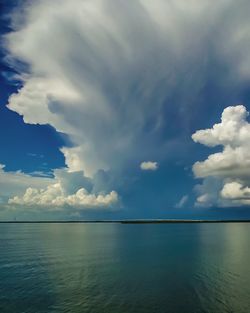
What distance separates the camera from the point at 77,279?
154 ft

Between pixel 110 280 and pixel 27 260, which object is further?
pixel 27 260

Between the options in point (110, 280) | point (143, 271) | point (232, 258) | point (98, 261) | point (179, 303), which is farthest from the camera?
point (232, 258)

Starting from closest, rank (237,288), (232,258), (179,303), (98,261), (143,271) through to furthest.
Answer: (179,303), (237,288), (143,271), (98,261), (232,258)

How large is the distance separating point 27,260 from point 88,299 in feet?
115

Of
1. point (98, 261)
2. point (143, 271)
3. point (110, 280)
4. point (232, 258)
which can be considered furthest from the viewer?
point (232, 258)

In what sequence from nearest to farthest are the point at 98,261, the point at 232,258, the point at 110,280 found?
the point at 110,280 → the point at 98,261 → the point at 232,258

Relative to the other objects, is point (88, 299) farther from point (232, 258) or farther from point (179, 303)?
point (232, 258)

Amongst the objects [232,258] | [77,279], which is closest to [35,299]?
[77,279]

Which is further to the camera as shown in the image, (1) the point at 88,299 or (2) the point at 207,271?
(2) the point at 207,271

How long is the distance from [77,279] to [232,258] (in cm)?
3929

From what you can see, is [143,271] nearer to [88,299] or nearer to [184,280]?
[184,280]

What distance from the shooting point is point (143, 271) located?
2133 inches

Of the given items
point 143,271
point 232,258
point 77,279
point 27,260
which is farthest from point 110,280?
point 232,258

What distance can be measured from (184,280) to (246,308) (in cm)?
1393
